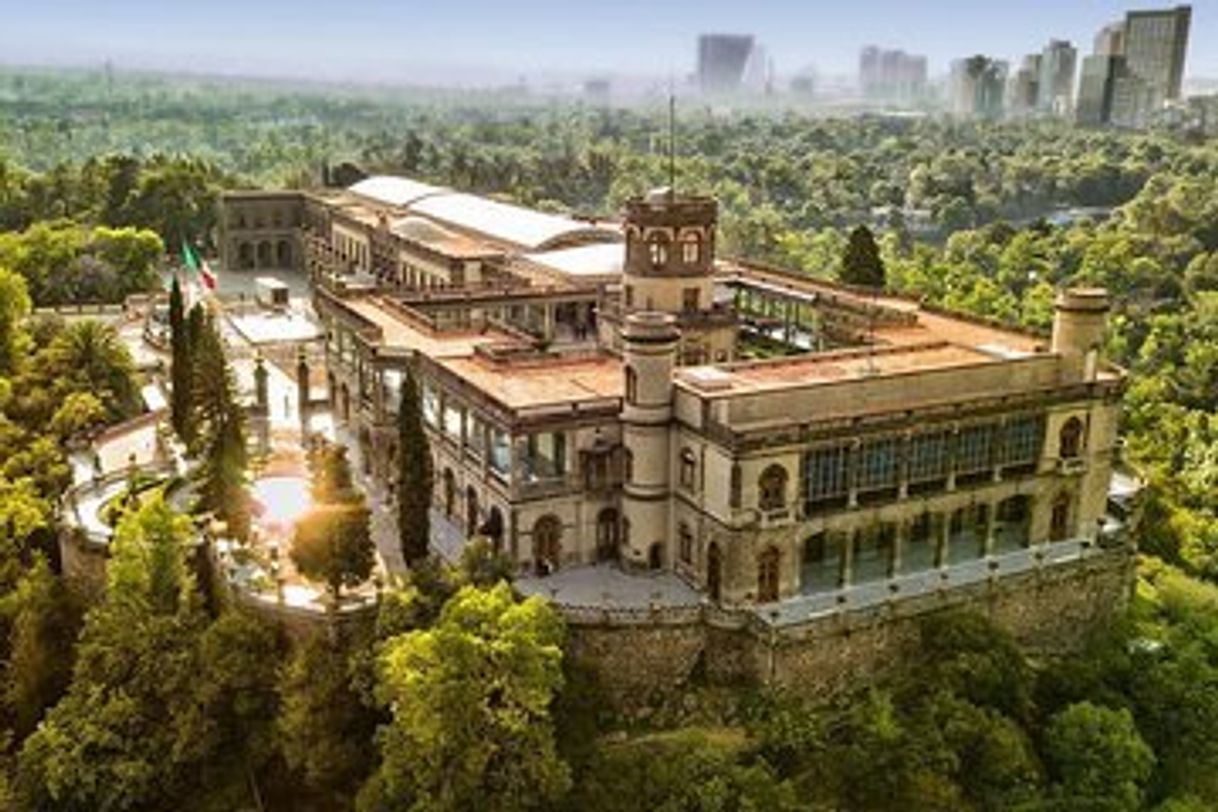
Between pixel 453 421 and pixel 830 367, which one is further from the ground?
pixel 830 367

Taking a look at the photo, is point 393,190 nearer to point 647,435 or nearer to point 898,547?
point 647,435

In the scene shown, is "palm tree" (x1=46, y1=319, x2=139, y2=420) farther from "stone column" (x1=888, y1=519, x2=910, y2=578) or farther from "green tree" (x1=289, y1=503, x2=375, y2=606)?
"stone column" (x1=888, y1=519, x2=910, y2=578)

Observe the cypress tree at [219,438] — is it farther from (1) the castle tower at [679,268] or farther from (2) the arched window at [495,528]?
(1) the castle tower at [679,268]

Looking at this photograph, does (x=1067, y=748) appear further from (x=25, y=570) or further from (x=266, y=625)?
(x=25, y=570)

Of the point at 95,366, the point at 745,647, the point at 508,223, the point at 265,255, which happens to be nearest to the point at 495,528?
the point at 745,647

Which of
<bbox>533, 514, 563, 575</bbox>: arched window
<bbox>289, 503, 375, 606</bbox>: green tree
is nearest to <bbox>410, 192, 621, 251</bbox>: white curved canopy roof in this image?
<bbox>533, 514, 563, 575</bbox>: arched window

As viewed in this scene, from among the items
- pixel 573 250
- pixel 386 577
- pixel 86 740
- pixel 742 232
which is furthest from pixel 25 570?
pixel 742 232
